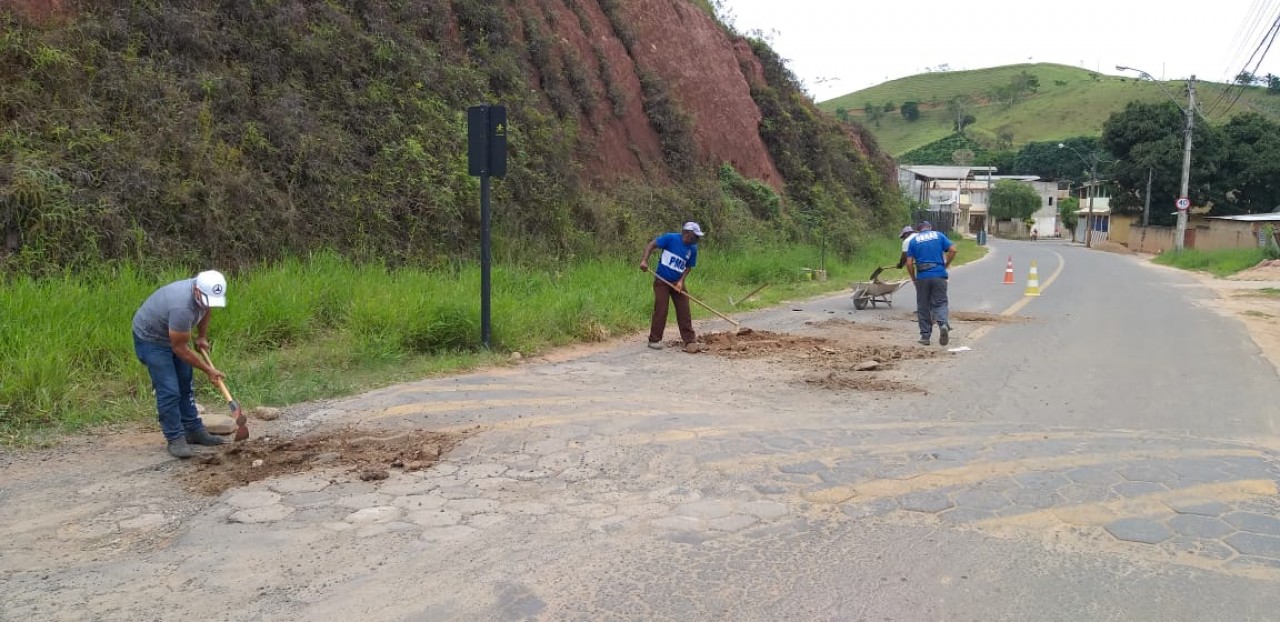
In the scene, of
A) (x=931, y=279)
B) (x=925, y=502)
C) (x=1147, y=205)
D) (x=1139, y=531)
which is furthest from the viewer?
(x=1147, y=205)

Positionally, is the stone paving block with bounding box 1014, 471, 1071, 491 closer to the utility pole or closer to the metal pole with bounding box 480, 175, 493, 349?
the metal pole with bounding box 480, 175, 493, 349

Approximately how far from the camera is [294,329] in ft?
27.3

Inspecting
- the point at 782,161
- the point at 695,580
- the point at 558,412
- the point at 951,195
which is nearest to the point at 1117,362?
the point at 558,412

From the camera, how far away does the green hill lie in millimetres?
110312

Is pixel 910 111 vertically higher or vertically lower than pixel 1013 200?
higher

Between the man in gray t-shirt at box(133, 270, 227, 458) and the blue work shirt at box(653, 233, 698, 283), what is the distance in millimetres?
5572

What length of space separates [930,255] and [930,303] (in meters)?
0.59

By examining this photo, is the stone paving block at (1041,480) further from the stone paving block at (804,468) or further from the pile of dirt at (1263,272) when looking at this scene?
the pile of dirt at (1263,272)

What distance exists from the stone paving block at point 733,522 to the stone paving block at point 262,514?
83.8 inches

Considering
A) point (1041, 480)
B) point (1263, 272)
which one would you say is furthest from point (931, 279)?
point (1263, 272)

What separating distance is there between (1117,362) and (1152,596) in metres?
6.33

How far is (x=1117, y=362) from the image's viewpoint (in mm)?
9141

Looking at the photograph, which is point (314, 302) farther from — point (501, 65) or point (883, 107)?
point (883, 107)

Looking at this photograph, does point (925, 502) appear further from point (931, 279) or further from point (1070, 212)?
point (1070, 212)
